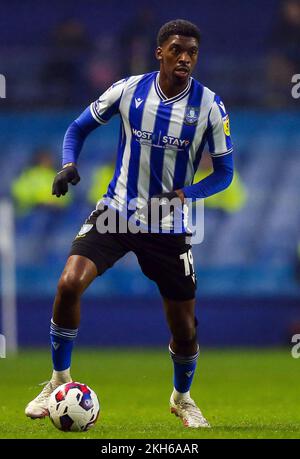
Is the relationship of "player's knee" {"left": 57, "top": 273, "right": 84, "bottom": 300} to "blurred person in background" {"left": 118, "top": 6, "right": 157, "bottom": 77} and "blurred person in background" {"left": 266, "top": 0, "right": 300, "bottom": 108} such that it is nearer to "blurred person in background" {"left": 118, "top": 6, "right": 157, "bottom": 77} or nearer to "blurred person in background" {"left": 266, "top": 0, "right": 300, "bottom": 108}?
"blurred person in background" {"left": 118, "top": 6, "right": 157, "bottom": 77}

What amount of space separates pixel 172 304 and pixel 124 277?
9.02 m

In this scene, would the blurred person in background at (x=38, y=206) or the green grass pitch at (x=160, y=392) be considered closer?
the green grass pitch at (x=160, y=392)

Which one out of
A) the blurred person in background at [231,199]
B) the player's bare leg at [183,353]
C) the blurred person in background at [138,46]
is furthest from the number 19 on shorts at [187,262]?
the blurred person in background at [138,46]

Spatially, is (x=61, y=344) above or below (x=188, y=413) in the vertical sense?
above

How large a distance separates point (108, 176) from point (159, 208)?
31.2 ft

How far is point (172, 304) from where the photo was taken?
Answer: 7125 mm

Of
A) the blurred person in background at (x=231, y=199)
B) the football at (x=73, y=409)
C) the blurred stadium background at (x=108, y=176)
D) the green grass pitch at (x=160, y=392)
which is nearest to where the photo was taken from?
the football at (x=73, y=409)

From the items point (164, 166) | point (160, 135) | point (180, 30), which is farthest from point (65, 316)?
point (180, 30)

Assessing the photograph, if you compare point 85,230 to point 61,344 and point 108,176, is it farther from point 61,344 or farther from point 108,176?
point 108,176

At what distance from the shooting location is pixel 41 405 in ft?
22.6

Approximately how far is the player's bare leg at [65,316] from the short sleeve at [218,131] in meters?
1.07

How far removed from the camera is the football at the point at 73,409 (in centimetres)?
652

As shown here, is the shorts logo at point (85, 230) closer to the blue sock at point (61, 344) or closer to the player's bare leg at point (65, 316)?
the player's bare leg at point (65, 316)

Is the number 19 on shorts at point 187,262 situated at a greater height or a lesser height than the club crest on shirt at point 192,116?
lesser
